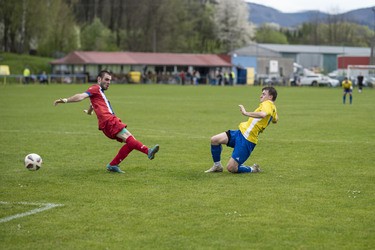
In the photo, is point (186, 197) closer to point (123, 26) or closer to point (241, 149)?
point (241, 149)

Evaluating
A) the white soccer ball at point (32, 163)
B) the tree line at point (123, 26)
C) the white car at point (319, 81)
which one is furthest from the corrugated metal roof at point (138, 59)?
the white soccer ball at point (32, 163)

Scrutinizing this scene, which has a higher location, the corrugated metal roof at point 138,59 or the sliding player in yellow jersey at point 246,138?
the corrugated metal roof at point 138,59

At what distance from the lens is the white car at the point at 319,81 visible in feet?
227

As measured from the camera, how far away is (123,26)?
10269 centimetres

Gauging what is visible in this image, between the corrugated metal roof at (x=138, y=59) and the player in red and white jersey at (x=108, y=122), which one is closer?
the player in red and white jersey at (x=108, y=122)

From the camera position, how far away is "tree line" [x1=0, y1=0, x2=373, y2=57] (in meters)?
74.3

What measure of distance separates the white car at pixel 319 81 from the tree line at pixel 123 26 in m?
26.0

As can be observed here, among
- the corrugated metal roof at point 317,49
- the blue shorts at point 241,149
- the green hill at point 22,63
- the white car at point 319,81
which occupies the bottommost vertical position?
the blue shorts at point 241,149

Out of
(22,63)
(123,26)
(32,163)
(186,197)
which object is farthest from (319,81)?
(186,197)

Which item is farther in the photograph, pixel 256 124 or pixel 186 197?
pixel 256 124

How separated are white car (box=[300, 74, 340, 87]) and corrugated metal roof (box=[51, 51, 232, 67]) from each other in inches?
488

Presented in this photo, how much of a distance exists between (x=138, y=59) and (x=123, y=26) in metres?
32.5

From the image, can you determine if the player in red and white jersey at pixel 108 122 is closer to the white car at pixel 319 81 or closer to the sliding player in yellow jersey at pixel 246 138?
the sliding player in yellow jersey at pixel 246 138

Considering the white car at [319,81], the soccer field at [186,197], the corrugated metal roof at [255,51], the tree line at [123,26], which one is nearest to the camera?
the soccer field at [186,197]
